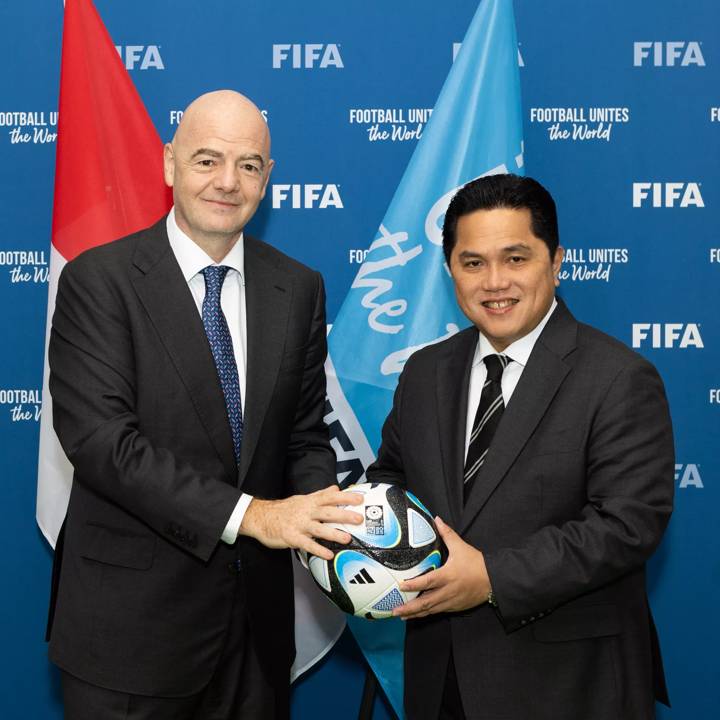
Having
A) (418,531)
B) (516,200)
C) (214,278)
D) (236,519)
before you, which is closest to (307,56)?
(214,278)

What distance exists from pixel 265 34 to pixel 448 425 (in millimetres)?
1969

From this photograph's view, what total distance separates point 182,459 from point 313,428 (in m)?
0.47

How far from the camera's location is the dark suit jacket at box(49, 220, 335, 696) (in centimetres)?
204

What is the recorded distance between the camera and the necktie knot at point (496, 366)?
217 centimetres

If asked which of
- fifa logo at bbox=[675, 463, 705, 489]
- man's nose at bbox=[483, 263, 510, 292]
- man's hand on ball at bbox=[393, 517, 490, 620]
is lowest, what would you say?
man's hand on ball at bbox=[393, 517, 490, 620]

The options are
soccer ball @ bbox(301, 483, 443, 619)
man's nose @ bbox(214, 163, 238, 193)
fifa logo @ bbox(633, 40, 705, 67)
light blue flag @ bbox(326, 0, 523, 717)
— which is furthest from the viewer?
fifa logo @ bbox(633, 40, 705, 67)

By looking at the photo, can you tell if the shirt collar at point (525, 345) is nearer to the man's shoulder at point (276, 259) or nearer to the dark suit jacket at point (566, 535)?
the dark suit jacket at point (566, 535)

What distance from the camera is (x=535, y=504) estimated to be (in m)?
2.00

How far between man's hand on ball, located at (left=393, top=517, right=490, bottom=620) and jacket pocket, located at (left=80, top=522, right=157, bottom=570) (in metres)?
0.64

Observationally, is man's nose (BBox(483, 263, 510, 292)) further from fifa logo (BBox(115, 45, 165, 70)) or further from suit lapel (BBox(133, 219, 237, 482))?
fifa logo (BBox(115, 45, 165, 70))

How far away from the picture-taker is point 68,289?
86.6 inches

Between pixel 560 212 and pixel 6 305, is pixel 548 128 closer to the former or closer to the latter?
pixel 560 212

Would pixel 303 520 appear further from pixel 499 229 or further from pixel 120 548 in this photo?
pixel 499 229

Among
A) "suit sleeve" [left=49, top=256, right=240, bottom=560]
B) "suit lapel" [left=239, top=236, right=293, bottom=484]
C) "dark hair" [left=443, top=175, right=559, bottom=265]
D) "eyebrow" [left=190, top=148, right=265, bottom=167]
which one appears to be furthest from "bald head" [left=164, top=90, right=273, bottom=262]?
"dark hair" [left=443, top=175, right=559, bottom=265]
